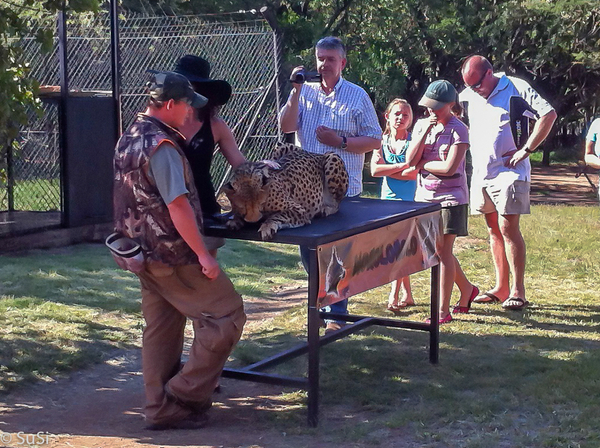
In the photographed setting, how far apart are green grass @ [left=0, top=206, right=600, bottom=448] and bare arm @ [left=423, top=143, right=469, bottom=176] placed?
116 cm

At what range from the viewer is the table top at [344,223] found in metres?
4.27

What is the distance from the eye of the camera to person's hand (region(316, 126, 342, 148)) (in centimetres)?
560

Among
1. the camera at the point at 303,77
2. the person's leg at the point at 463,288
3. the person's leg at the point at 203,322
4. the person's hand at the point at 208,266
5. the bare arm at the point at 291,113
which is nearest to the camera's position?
the person's hand at the point at 208,266

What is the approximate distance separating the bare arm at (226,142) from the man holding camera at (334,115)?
37.9 inches

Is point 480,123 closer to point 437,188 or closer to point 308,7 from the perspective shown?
point 437,188

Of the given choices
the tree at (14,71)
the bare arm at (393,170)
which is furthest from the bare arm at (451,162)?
the tree at (14,71)

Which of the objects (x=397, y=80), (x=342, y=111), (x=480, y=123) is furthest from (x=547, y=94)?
(x=342, y=111)

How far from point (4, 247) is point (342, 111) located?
435 centimetres

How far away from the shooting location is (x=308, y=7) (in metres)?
17.5

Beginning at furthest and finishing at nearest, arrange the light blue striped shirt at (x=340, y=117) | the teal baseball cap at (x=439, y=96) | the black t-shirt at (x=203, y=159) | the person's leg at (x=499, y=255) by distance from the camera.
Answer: the person's leg at (x=499, y=255)
the teal baseball cap at (x=439, y=96)
the light blue striped shirt at (x=340, y=117)
the black t-shirt at (x=203, y=159)

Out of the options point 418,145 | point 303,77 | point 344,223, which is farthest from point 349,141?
point 344,223

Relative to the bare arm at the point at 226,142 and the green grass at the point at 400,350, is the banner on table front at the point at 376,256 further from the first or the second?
the bare arm at the point at 226,142

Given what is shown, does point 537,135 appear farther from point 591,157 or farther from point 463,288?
point 463,288

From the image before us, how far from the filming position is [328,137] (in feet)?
18.4
